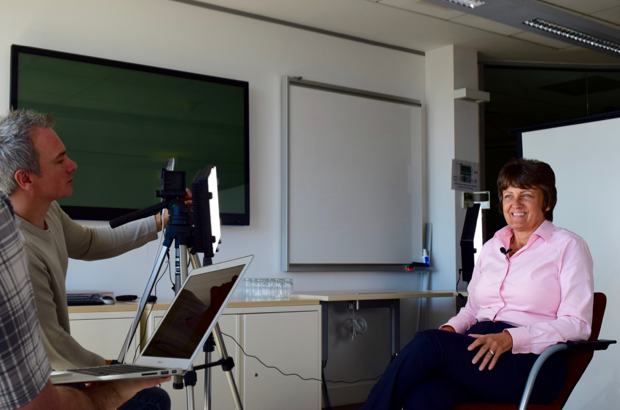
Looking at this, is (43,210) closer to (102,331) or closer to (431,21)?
→ (102,331)

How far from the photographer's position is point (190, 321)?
1438 millimetres

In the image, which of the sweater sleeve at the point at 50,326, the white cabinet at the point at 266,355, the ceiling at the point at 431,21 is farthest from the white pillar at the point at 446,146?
the sweater sleeve at the point at 50,326

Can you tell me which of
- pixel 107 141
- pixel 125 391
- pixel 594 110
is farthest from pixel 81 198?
pixel 594 110

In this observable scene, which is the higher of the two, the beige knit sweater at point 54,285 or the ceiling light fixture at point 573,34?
the ceiling light fixture at point 573,34

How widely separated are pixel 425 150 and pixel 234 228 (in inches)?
72.5

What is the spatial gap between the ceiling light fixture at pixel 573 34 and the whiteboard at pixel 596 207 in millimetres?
997

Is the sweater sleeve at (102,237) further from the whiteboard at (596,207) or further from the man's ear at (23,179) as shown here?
the whiteboard at (596,207)

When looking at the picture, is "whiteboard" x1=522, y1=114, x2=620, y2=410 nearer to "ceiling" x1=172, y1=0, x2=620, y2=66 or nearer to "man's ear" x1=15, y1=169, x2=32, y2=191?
"ceiling" x1=172, y1=0, x2=620, y2=66

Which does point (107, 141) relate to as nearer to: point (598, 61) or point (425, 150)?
point (425, 150)

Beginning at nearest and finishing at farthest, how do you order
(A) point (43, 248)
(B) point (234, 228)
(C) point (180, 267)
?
(A) point (43, 248), (C) point (180, 267), (B) point (234, 228)

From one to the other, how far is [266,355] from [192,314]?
5.96 ft

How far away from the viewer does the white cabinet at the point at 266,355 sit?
296 cm

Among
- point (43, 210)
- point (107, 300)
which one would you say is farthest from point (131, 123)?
point (43, 210)

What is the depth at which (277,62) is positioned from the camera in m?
4.08
